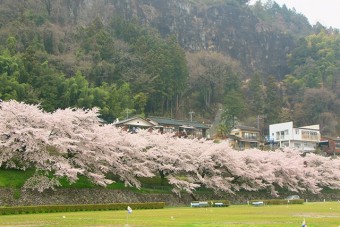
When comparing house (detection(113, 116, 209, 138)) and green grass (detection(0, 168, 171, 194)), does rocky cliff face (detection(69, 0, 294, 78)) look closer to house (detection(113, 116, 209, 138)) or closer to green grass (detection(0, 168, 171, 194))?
house (detection(113, 116, 209, 138))

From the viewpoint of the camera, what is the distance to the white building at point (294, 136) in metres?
85.6

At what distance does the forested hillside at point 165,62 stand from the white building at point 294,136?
7127 millimetres

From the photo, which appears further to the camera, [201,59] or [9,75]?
[201,59]

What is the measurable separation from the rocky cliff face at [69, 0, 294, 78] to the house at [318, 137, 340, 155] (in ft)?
181

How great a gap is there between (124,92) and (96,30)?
18.2 meters

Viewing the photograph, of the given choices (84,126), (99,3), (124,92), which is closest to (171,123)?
(124,92)

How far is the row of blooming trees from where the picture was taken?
35.6 m

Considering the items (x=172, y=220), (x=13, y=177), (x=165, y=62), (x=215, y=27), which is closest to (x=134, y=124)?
(x=165, y=62)

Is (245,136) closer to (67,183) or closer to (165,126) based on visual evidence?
(165,126)

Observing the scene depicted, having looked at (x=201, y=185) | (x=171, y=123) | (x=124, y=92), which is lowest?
(x=201, y=185)

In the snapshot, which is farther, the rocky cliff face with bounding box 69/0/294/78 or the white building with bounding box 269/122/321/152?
the rocky cliff face with bounding box 69/0/294/78

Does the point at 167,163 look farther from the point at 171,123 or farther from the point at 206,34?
the point at 206,34

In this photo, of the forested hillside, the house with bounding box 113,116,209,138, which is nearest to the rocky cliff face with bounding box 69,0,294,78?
the forested hillside

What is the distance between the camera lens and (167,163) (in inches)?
1853
